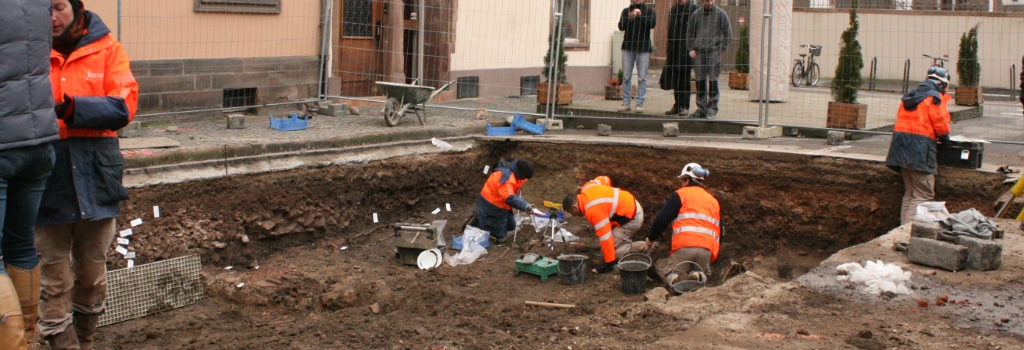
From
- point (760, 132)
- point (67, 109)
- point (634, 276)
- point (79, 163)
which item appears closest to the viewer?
point (67, 109)

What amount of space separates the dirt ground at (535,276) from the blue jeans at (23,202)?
8.75 feet

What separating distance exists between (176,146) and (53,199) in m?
4.36

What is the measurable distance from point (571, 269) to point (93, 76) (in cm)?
493

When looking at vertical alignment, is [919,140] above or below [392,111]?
below

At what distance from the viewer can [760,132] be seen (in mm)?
11242

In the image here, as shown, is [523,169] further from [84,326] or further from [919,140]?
[84,326]

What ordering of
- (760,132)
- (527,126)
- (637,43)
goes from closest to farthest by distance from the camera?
(760,132), (527,126), (637,43)

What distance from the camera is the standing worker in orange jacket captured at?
9.08 meters

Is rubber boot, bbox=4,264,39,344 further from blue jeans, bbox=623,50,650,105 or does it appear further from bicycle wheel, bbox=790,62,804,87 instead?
bicycle wheel, bbox=790,62,804,87

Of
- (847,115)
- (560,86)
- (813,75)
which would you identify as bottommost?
(847,115)

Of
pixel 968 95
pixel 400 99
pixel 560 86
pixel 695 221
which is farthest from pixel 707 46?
pixel 968 95

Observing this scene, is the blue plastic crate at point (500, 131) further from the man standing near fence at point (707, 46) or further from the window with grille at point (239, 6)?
the window with grille at point (239, 6)

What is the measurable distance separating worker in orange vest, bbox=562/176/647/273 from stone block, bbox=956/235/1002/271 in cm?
355

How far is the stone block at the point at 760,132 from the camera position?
11250mm
